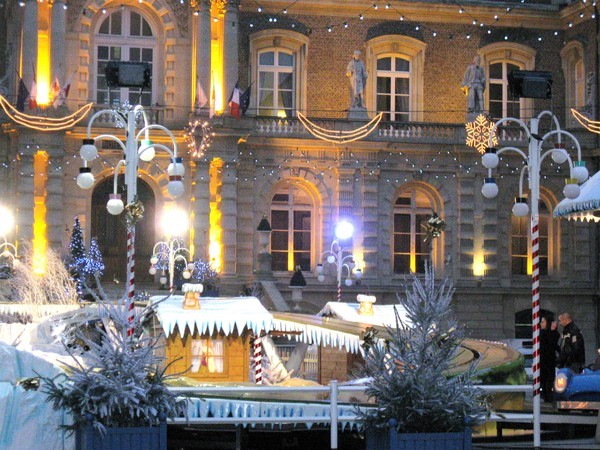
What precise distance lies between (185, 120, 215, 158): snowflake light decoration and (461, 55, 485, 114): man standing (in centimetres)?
920

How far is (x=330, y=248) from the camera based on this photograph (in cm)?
4366

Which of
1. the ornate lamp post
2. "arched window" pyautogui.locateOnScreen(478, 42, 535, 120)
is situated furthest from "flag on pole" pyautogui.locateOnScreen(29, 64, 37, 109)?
"arched window" pyautogui.locateOnScreen(478, 42, 535, 120)

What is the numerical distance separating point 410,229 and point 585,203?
22.0m

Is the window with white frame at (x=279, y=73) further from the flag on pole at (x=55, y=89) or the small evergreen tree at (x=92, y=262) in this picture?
the small evergreen tree at (x=92, y=262)

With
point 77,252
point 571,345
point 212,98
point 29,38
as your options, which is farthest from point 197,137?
point 571,345

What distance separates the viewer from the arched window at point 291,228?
44.5m

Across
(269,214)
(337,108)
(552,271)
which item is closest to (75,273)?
(269,214)

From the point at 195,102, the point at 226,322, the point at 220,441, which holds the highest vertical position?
the point at 195,102

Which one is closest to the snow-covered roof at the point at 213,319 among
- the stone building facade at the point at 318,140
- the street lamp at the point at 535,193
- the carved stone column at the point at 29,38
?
the street lamp at the point at 535,193

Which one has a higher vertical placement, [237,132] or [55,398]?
[237,132]

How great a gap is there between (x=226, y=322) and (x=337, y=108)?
24.1 meters

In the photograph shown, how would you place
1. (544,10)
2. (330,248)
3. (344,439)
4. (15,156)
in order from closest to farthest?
(344,439), (15,156), (330,248), (544,10)

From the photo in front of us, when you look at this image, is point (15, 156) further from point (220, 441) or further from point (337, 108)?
point (220, 441)

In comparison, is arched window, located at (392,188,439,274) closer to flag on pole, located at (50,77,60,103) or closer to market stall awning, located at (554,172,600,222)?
flag on pole, located at (50,77,60,103)
